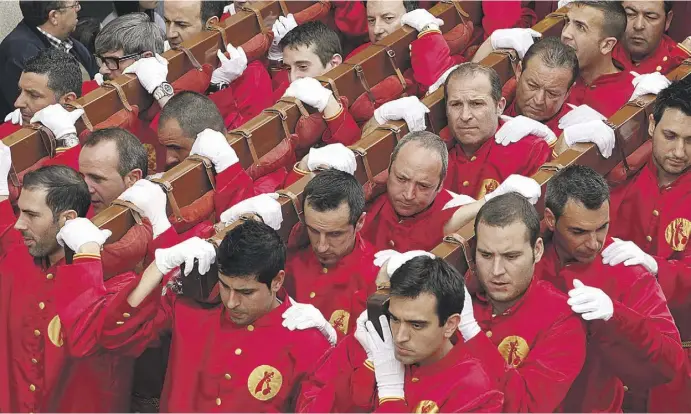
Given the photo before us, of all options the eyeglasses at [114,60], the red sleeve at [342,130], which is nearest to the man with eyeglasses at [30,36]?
the eyeglasses at [114,60]

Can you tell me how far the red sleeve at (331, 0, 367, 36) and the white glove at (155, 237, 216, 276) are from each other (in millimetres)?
3151

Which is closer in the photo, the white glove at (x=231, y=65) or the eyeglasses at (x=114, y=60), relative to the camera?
the white glove at (x=231, y=65)

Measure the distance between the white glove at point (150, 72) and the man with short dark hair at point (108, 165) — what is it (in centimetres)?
98

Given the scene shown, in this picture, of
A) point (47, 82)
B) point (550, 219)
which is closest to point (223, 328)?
point (550, 219)

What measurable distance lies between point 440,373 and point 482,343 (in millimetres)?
209

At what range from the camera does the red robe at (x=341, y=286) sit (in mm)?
5699

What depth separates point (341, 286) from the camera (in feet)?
18.8

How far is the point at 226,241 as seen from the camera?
5199 mm

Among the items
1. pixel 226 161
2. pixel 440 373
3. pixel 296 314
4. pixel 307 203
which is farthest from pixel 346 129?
pixel 440 373

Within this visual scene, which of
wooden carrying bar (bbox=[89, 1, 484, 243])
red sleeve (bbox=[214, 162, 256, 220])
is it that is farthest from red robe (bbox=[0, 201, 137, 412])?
red sleeve (bbox=[214, 162, 256, 220])

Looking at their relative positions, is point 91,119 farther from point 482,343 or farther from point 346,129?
point 482,343

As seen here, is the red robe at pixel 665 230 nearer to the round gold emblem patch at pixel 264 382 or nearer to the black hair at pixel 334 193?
the black hair at pixel 334 193

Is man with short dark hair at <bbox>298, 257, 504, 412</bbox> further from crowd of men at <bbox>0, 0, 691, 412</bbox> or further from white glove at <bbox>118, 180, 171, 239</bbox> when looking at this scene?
white glove at <bbox>118, 180, 171, 239</bbox>

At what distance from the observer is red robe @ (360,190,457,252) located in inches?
239
